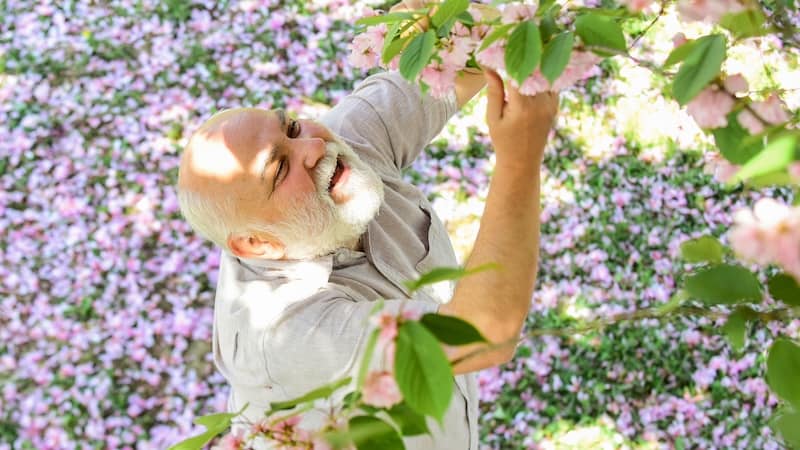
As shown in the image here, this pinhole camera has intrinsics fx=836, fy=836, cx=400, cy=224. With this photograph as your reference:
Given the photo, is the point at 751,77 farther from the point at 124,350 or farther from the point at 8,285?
the point at 8,285

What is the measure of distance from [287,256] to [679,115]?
0.82m

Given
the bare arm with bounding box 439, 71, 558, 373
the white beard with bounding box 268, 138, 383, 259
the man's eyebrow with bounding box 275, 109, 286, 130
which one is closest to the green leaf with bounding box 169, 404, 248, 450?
the bare arm with bounding box 439, 71, 558, 373

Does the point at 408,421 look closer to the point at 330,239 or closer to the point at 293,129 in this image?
the point at 330,239

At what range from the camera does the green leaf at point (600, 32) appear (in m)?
0.77

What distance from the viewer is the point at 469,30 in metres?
→ 0.94

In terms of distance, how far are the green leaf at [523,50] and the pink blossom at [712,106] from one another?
0.14 meters

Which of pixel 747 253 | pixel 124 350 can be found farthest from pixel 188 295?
pixel 747 253

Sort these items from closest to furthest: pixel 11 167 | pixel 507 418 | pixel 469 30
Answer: pixel 469 30 → pixel 507 418 → pixel 11 167

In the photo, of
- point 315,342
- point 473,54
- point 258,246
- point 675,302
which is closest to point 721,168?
point 675,302

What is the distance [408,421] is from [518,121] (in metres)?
0.44

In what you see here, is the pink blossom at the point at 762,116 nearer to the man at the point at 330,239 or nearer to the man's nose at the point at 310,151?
the man at the point at 330,239

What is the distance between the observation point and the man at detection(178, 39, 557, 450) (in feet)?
3.65

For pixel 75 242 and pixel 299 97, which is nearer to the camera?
pixel 75 242

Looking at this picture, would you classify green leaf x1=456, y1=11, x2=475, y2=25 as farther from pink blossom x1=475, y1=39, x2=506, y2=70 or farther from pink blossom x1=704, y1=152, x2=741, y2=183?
pink blossom x1=704, y1=152, x2=741, y2=183
